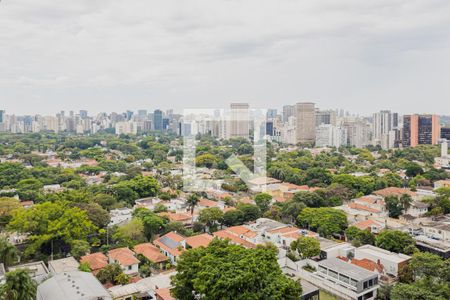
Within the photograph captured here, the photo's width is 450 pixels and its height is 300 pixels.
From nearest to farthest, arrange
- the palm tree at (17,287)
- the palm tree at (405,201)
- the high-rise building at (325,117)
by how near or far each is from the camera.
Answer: the palm tree at (17,287) → the palm tree at (405,201) → the high-rise building at (325,117)

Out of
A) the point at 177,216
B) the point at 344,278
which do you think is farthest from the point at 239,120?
the point at 344,278

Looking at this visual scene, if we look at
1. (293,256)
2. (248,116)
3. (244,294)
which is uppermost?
(248,116)

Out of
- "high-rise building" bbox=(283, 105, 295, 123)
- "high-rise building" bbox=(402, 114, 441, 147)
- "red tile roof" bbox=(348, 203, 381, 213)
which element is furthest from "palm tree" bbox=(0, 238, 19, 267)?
"high-rise building" bbox=(283, 105, 295, 123)

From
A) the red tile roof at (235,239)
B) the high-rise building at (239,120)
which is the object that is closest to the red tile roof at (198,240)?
the red tile roof at (235,239)

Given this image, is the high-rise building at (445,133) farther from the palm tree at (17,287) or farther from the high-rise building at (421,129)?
the palm tree at (17,287)

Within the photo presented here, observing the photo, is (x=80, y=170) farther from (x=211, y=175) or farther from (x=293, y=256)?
(x=293, y=256)

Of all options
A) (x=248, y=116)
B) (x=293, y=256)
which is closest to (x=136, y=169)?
(x=293, y=256)
